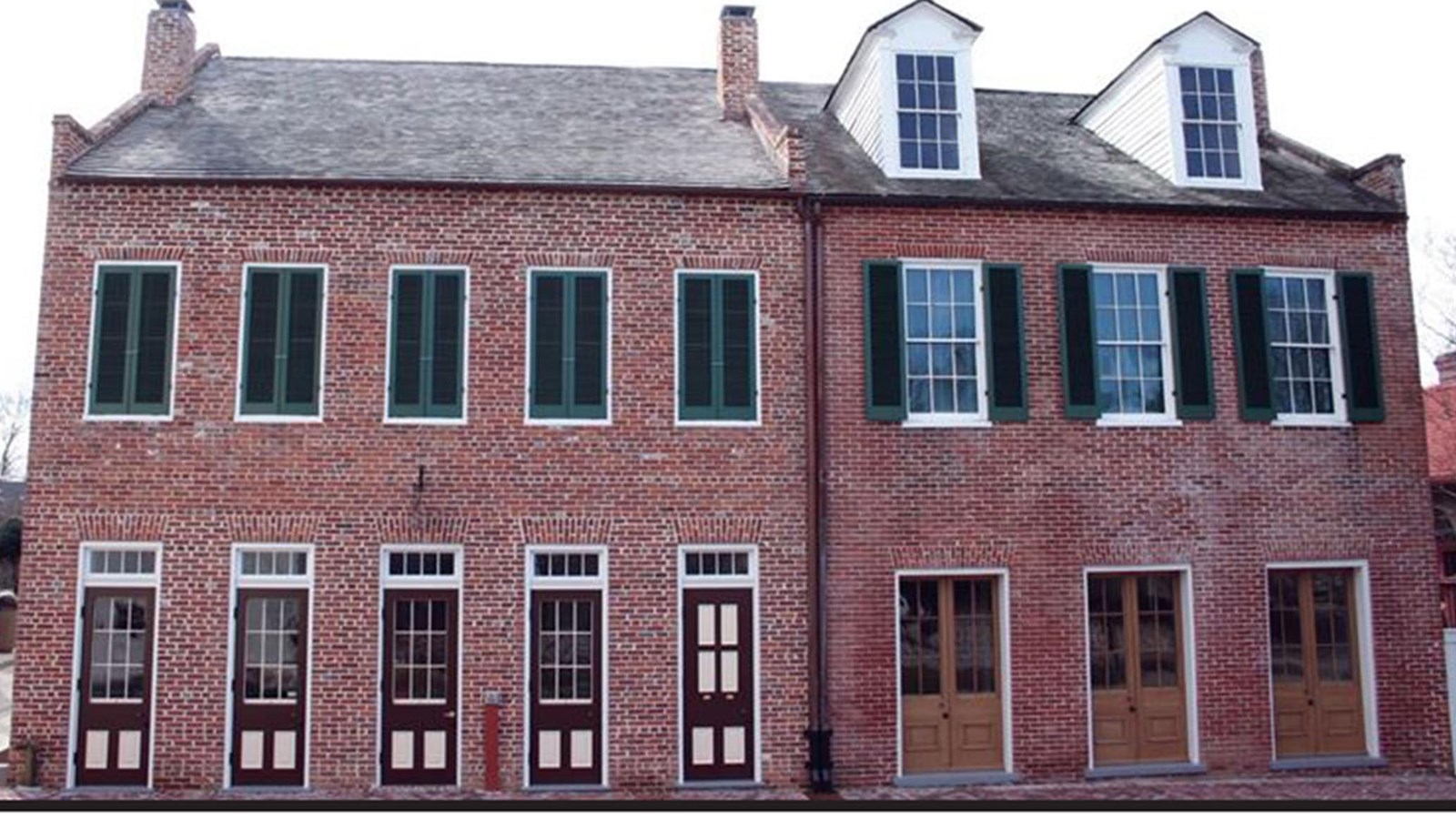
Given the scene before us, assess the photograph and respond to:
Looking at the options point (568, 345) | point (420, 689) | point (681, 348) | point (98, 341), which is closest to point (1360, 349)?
point (681, 348)

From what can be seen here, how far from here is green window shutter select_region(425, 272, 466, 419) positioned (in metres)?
12.7

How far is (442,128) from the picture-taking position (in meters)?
14.6

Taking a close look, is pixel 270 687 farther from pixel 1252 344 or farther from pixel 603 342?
pixel 1252 344

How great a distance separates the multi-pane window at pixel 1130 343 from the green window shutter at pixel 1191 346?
0.16m

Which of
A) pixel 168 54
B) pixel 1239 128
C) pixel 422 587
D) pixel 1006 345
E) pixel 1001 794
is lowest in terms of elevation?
pixel 1001 794

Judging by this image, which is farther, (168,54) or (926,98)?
(168,54)

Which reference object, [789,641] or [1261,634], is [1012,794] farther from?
[1261,634]

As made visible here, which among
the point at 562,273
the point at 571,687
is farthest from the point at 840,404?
the point at 571,687

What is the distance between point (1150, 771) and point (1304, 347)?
18.1 ft

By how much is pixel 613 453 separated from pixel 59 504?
6017mm

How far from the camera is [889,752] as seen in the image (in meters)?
12.5

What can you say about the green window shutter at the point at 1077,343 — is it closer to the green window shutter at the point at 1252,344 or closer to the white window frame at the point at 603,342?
the green window shutter at the point at 1252,344

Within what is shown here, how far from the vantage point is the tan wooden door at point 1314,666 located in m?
13.3

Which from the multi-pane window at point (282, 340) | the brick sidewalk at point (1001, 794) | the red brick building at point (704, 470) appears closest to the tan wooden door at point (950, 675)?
the red brick building at point (704, 470)
